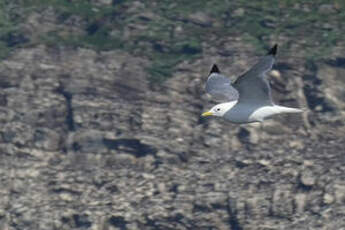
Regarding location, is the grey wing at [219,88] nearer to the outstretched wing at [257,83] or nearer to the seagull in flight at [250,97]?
the seagull in flight at [250,97]

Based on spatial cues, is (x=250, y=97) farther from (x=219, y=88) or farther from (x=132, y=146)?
(x=132, y=146)

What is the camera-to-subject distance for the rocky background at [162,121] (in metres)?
26.2

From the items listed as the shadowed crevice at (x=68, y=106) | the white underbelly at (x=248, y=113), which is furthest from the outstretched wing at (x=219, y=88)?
the shadowed crevice at (x=68, y=106)

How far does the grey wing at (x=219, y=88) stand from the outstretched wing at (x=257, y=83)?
6.15 feet

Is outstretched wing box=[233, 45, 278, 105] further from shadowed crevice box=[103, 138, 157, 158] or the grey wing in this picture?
shadowed crevice box=[103, 138, 157, 158]

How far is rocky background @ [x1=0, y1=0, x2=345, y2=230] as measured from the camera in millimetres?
26172

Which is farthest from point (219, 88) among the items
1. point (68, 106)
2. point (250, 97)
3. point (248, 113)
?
point (68, 106)

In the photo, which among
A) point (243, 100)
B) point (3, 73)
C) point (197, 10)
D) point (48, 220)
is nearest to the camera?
point (243, 100)

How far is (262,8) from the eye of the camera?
33.6m

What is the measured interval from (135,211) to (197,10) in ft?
32.4

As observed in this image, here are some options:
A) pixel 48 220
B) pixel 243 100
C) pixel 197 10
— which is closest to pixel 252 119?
pixel 243 100

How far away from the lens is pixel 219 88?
22.6 meters

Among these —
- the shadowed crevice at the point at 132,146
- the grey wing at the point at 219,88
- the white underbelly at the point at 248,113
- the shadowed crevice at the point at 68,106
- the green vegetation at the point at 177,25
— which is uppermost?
the green vegetation at the point at 177,25

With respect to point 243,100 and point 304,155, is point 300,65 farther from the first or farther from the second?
point 243,100
